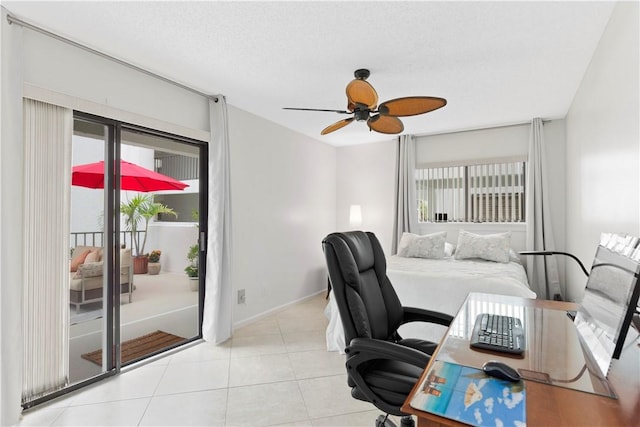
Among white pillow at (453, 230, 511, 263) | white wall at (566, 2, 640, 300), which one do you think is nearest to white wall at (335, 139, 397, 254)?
white pillow at (453, 230, 511, 263)

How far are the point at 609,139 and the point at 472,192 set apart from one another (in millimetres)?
2614

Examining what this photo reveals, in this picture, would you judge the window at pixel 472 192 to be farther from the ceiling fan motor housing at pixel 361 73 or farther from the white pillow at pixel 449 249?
the ceiling fan motor housing at pixel 361 73

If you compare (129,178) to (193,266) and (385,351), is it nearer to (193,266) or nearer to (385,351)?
(193,266)

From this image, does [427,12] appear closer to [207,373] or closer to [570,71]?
[570,71]

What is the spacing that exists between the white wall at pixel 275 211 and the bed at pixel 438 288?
1.10 meters

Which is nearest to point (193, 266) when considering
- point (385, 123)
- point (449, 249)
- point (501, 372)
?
point (385, 123)

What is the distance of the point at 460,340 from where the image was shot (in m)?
1.27

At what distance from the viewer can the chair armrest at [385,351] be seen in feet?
3.88

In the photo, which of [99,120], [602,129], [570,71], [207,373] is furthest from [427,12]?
[207,373]

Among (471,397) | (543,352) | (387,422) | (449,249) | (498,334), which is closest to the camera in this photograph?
(471,397)

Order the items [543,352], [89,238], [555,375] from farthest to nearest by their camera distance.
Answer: [89,238] → [543,352] → [555,375]

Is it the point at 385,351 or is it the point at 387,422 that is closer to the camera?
the point at 385,351

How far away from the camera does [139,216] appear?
2955 millimetres

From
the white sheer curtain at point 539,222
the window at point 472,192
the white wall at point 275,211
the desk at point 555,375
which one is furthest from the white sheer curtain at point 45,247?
the white sheer curtain at point 539,222
